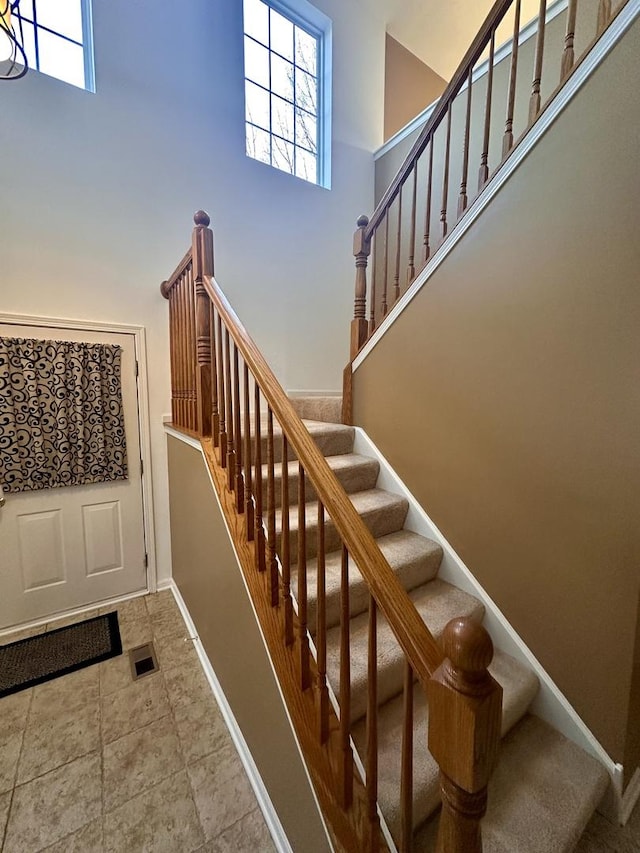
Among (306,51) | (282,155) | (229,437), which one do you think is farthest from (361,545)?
(306,51)

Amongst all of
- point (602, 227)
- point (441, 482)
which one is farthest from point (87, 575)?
point (602, 227)

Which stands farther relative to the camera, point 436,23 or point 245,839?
point 436,23

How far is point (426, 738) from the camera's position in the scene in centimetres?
126

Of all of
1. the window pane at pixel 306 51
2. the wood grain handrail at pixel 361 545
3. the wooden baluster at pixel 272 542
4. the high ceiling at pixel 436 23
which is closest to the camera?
the wood grain handrail at pixel 361 545

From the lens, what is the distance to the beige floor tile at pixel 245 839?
3.89 ft

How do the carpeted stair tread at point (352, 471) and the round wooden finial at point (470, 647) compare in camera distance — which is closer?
the round wooden finial at point (470, 647)

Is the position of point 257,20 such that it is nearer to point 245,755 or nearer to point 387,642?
point 387,642

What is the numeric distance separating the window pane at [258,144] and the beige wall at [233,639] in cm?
253

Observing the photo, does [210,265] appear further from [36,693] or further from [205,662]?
[36,693]

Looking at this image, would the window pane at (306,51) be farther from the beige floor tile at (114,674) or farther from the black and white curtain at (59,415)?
the beige floor tile at (114,674)

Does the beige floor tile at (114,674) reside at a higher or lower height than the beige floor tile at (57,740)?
higher

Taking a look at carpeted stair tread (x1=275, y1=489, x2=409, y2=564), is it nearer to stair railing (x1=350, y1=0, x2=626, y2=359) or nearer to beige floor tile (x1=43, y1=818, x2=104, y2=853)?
stair railing (x1=350, y1=0, x2=626, y2=359)

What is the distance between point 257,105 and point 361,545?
3.77m

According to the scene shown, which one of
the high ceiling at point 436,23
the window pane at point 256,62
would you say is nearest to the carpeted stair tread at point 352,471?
the window pane at point 256,62
